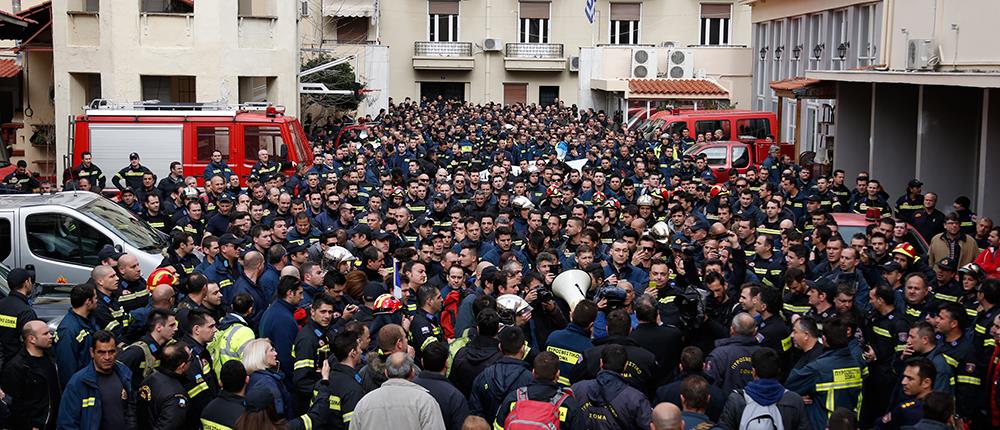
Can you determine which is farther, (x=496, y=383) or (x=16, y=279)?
(x=16, y=279)

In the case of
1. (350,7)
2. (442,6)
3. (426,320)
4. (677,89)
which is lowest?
(426,320)

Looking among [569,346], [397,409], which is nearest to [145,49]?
[569,346]

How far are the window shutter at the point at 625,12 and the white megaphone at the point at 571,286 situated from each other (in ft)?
127

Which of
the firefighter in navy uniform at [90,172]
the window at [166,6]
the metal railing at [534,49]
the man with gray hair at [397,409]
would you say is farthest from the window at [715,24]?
the man with gray hair at [397,409]

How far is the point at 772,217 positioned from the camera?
46.3ft

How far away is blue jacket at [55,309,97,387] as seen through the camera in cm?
839

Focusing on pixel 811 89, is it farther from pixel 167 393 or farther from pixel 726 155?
pixel 167 393

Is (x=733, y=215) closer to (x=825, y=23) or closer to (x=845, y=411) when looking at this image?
(x=845, y=411)

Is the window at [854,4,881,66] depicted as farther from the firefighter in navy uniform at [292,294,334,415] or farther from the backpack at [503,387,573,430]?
the backpack at [503,387,573,430]

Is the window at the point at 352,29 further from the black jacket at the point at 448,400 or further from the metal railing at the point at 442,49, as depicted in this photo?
the black jacket at the point at 448,400

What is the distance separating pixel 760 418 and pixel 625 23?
138 feet

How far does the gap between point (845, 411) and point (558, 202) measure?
30.0 feet

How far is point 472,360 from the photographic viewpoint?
7859 millimetres

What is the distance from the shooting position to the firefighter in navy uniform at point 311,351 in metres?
8.18
